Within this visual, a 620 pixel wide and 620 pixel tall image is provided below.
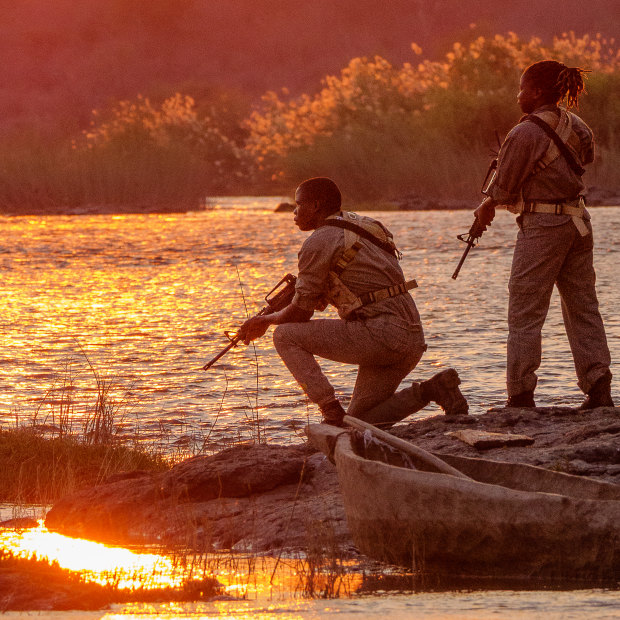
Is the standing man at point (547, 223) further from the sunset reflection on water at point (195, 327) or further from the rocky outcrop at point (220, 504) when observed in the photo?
the sunset reflection on water at point (195, 327)

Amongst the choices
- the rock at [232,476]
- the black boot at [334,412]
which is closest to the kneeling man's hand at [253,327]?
the black boot at [334,412]

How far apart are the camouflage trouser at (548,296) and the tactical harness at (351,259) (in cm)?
79

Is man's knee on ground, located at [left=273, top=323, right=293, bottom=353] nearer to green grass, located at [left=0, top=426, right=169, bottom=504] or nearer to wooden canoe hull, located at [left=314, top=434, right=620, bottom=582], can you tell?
green grass, located at [left=0, top=426, right=169, bottom=504]

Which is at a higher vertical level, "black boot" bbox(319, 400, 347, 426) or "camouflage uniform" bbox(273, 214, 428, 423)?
"camouflage uniform" bbox(273, 214, 428, 423)

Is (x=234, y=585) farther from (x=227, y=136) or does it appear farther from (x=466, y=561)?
(x=227, y=136)

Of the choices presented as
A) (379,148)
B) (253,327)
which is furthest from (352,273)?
(379,148)

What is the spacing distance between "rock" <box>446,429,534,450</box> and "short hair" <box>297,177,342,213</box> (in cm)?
158

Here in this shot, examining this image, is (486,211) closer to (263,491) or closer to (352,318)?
(352,318)

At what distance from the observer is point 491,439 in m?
8.27

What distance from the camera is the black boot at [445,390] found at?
916 centimetres

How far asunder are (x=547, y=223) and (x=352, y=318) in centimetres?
134

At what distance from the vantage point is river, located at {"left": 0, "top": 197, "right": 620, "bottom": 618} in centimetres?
637

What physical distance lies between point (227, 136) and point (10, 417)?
272 ft

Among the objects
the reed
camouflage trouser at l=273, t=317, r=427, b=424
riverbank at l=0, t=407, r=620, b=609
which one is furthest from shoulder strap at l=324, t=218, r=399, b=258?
the reed
